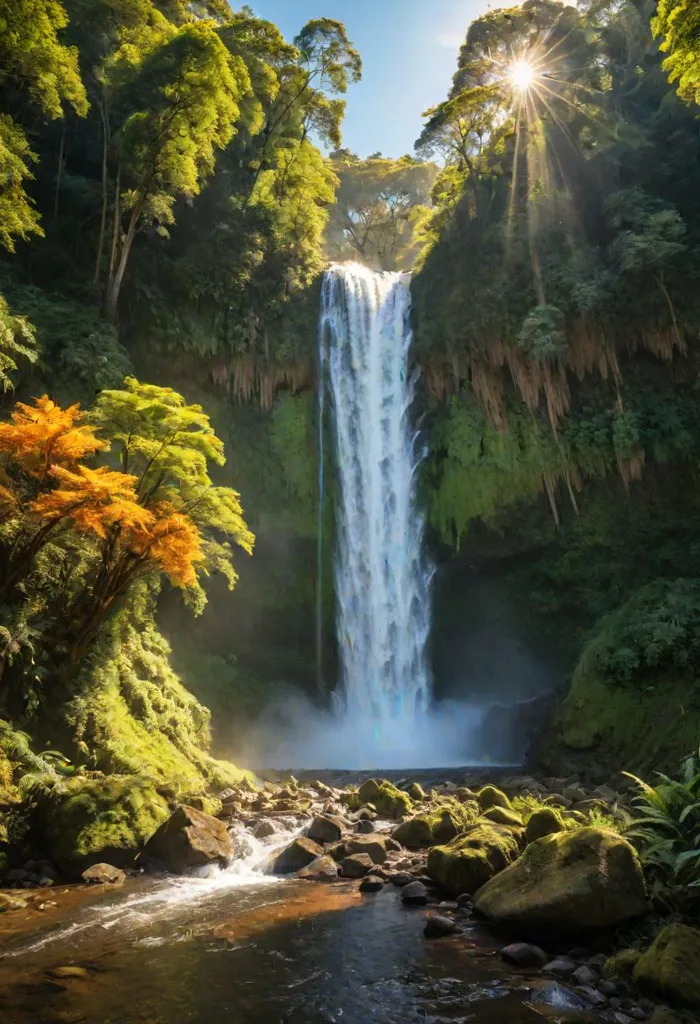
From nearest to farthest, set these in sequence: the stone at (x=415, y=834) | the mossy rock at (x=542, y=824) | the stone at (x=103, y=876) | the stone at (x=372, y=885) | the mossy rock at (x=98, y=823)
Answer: the mossy rock at (x=542, y=824) < the stone at (x=372, y=885) < the stone at (x=103, y=876) < the mossy rock at (x=98, y=823) < the stone at (x=415, y=834)

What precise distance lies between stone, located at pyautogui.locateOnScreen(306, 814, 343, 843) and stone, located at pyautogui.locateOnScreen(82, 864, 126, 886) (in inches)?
101

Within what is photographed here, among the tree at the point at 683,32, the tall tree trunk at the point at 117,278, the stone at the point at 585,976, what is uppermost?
the tall tree trunk at the point at 117,278

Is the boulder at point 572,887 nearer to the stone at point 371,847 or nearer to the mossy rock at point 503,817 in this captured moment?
the mossy rock at point 503,817

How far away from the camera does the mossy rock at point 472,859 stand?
238 inches

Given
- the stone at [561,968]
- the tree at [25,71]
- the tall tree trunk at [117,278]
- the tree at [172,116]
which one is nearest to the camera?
the stone at [561,968]

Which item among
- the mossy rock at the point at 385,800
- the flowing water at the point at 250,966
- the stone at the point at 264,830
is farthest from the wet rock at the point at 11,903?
the mossy rock at the point at 385,800

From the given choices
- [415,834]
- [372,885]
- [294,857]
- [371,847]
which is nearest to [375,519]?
[415,834]

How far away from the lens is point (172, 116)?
15.9m

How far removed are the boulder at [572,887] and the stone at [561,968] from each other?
28 centimetres

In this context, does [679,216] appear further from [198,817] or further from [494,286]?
[198,817]

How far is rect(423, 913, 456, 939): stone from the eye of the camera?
5.16 meters

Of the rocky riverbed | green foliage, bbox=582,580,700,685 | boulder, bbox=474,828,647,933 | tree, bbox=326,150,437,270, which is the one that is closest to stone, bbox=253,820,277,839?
the rocky riverbed

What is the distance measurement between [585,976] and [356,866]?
11.3 ft

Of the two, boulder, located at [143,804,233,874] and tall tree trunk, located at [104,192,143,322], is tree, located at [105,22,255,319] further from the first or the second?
boulder, located at [143,804,233,874]
